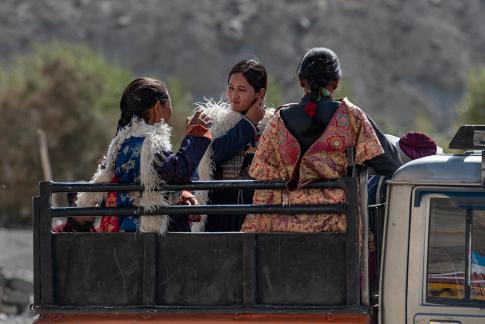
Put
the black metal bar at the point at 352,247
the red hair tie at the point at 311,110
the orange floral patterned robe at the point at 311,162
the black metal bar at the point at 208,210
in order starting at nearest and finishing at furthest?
1. the black metal bar at the point at 352,247
2. the black metal bar at the point at 208,210
3. the orange floral patterned robe at the point at 311,162
4. the red hair tie at the point at 311,110

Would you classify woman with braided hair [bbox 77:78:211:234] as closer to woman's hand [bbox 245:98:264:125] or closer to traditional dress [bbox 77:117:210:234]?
traditional dress [bbox 77:117:210:234]

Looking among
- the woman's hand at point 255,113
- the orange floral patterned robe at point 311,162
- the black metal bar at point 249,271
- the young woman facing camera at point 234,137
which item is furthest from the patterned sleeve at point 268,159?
the woman's hand at point 255,113

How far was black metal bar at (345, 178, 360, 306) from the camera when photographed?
14.7 feet

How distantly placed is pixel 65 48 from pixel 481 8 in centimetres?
2262

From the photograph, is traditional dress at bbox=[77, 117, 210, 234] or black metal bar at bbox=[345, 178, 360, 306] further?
traditional dress at bbox=[77, 117, 210, 234]

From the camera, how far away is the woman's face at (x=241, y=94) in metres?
5.71

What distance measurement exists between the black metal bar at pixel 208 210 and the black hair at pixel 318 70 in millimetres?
570

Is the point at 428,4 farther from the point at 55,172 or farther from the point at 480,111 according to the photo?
the point at 55,172

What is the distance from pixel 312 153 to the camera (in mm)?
4773

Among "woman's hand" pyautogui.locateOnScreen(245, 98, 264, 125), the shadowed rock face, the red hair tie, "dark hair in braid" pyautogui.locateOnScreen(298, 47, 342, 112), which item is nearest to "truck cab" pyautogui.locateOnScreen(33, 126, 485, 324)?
the red hair tie

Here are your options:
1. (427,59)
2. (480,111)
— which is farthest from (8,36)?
(480,111)

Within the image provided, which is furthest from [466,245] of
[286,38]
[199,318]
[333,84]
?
[286,38]

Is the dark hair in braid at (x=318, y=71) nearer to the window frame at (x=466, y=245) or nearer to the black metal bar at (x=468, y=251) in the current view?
the window frame at (x=466, y=245)

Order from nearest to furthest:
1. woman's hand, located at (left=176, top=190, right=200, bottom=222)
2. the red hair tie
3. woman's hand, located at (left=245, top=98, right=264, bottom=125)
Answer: the red hair tie, woman's hand, located at (left=176, top=190, right=200, bottom=222), woman's hand, located at (left=245, top=98, right=264, bottom=125)
